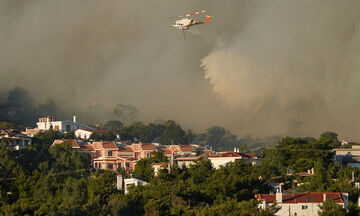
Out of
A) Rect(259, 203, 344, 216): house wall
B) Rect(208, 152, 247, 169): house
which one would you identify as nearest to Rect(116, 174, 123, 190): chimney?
Rect(208, 152, 247, 169): house

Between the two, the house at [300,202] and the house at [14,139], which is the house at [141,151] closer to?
the house at [14,139]

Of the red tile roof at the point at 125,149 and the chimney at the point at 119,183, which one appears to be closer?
the chimney at the point at 119,183

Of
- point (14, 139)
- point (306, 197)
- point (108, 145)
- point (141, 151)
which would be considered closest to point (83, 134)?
point (141, 151)

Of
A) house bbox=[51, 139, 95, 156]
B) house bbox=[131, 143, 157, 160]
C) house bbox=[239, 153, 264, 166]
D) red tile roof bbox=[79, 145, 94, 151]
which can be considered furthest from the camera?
house bbox=[131, 143, 157, 160]

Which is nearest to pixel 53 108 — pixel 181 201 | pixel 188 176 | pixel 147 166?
pixel 147 166

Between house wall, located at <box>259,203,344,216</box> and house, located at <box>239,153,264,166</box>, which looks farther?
house, located at <box>239,153,264,166</box>

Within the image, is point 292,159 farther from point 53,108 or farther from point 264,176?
point 53,108

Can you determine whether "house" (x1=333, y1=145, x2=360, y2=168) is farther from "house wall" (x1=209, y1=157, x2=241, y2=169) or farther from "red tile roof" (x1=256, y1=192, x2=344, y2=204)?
"red tile roof" (x1=256, y1=192, x2=344, y2=204)

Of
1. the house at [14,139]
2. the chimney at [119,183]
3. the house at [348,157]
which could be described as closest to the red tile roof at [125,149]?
the house at [14,139]
